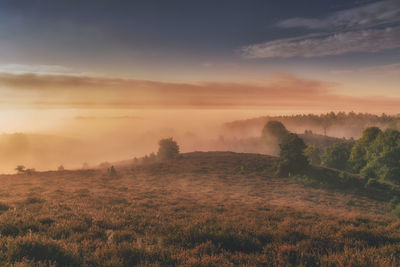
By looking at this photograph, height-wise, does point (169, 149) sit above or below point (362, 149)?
above

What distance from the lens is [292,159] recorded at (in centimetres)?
3600

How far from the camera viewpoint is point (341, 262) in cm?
391

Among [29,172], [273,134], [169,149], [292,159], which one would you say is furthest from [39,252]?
[273,134]

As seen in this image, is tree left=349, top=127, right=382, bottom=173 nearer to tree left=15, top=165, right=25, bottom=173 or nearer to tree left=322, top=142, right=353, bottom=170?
tree left=322, top=142, right=353, bottom=170

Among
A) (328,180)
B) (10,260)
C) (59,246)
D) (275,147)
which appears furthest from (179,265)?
(275,147)

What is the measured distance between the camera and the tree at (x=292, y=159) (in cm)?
3569

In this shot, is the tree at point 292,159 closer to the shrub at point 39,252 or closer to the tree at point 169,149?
the tree at point 169,149

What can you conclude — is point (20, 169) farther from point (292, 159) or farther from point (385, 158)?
point (385, 158)

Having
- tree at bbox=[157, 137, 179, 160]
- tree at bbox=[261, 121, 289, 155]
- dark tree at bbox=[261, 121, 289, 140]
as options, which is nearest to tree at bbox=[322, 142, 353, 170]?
tree at bbox=[261, 121, 289, 155]

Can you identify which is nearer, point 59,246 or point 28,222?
point 59,246

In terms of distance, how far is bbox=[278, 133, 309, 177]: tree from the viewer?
35688mm

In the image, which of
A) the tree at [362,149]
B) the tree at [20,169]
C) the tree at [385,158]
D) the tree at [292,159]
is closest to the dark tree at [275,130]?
the tree at [362,149]

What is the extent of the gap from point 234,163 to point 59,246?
39.9 metres

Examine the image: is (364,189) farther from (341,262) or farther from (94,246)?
(94,246)
